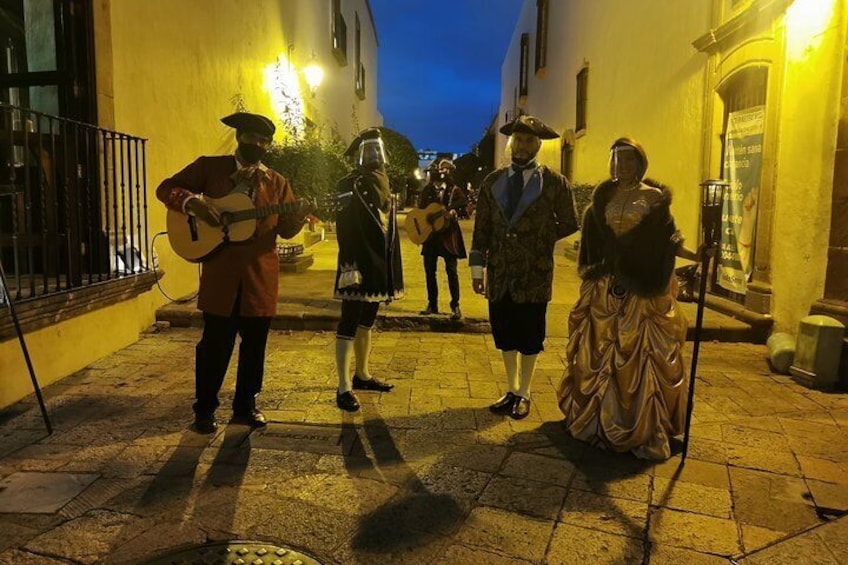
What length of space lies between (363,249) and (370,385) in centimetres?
107

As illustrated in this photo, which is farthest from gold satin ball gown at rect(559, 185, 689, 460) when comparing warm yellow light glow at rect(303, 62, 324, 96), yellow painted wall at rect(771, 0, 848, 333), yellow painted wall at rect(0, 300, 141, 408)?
warm yellow light glow at rect(303, 62, 324, 96)

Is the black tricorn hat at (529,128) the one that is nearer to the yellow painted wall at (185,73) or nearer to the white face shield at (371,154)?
the white face shield at (371,154)

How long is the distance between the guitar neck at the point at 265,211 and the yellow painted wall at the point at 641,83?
179 cm

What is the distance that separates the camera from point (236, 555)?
244cm

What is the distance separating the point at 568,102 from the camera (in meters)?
15.7

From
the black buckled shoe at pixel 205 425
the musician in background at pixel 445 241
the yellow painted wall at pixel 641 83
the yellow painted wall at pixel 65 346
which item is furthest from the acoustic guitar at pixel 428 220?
the black buckled shoe at pixel 205 425

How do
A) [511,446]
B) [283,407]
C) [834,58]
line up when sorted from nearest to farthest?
[511,446], [283,407], [834,58]

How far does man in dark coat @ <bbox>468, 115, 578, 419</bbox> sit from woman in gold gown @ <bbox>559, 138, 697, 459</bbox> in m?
0.40

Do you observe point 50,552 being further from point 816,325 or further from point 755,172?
point 755,172

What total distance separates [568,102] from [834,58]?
10786mm

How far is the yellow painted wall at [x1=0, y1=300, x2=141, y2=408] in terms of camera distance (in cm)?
409

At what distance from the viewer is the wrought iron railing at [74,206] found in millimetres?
4809

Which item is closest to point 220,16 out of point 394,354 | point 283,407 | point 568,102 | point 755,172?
point 394,354

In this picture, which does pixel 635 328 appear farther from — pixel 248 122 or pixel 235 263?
pixel 248 122
